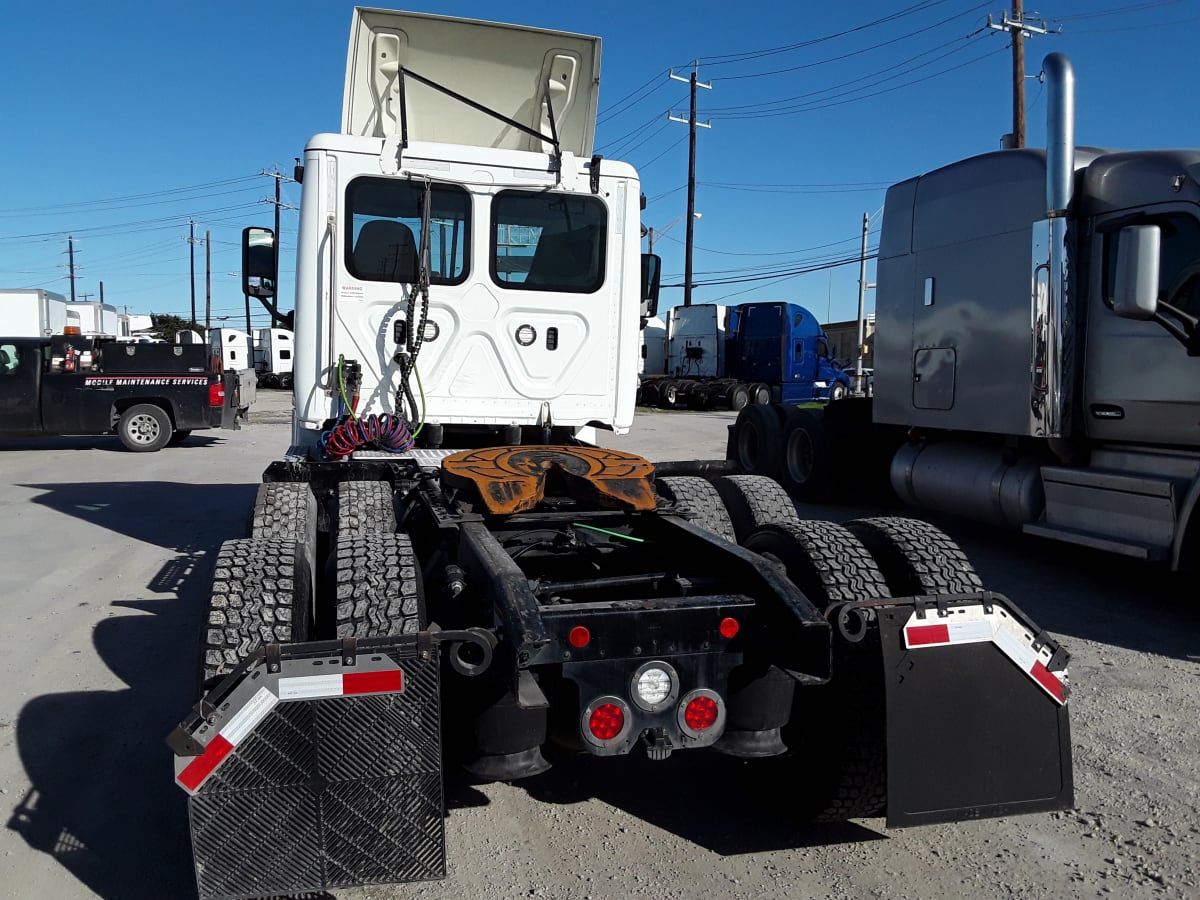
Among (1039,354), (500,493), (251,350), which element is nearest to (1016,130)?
(1039,354)

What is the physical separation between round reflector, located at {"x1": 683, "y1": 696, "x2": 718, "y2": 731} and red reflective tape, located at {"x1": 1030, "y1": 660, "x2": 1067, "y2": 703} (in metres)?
1.03

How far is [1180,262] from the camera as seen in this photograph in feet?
21.6

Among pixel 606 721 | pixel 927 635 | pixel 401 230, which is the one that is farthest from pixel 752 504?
pixel 401 230

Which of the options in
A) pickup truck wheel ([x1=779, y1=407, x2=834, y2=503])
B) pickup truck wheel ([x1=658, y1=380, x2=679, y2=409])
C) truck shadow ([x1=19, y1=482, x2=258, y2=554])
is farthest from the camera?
pickup truck wheel ([x1=658, y1=380, x2=679, y2=409])

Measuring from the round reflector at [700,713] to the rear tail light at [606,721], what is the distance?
0.18 metres

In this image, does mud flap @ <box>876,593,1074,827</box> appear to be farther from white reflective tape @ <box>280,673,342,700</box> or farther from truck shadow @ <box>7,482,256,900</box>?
truck shadow @ <box>7,482,256,900</box>

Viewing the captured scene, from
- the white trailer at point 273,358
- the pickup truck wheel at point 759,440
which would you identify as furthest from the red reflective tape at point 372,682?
the white trailer at point 273,358

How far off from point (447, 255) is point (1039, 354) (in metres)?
4.44

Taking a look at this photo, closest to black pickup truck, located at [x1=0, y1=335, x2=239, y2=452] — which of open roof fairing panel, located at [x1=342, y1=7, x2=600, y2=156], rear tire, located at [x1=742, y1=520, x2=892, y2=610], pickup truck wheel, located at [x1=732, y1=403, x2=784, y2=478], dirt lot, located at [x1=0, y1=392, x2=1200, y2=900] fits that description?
pickup truck wheel, located at [x1=732, y1=403, x2=784, y2=478]

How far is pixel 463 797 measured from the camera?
381 centimetres

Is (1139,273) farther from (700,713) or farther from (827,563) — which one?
(700,713)

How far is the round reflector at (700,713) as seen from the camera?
3062 mm

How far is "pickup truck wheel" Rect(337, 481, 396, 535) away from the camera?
448 centimetres

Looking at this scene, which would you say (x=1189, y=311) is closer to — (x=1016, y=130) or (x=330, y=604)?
(x=330, y=604)
